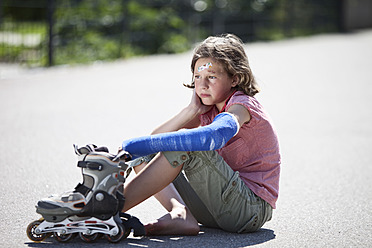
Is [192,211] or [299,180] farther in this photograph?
[299,180]

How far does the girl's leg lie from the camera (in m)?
3.45

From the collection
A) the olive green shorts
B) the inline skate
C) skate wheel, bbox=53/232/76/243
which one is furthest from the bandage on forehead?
skate wheel, bbox=53/232/76/243

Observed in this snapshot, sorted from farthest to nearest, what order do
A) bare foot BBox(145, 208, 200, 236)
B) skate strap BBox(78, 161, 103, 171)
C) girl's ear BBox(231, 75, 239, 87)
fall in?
girl's ear BBox(231, 75, 239, 87)
bare foot BBox(145, 208, 200, 236)
skate strap BBox(78, 161, 103, 171)

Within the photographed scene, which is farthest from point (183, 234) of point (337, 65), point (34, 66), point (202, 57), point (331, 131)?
point (337, 65)

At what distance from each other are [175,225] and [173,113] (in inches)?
186

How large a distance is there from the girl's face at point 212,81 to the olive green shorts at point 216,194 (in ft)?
1.55

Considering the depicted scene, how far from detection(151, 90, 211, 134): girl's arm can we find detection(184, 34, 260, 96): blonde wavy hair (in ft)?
0.92

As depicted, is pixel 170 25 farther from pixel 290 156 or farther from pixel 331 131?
pixel 290 156

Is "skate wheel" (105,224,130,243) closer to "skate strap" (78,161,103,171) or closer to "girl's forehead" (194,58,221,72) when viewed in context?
"skate strap" (78,161,103,171)

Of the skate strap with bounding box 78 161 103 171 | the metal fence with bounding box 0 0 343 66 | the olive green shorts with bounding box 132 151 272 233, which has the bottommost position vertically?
the metal fence with bounding box 0 0 343 66

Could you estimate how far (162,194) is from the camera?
12.3 ft

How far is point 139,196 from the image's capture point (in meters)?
3.47

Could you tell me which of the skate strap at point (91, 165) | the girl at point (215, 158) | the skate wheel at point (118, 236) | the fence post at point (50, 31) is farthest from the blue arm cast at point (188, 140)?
the fence post at point (50, 31)

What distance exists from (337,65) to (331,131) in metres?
6.61
